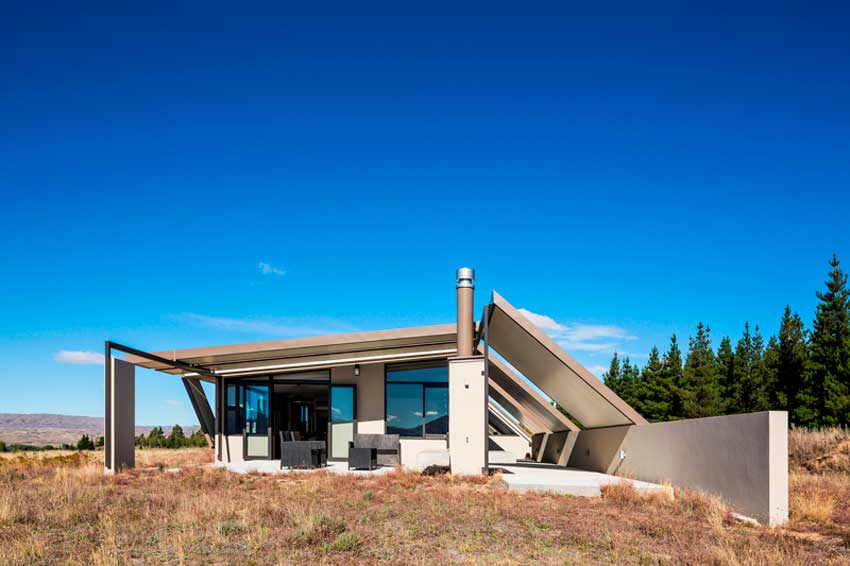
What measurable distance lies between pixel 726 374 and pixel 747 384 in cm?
332

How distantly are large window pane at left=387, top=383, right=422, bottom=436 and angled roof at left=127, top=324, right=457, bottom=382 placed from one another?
0.96 metres

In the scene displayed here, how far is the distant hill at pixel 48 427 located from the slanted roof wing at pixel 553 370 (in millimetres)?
91485

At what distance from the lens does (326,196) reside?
22906 mm

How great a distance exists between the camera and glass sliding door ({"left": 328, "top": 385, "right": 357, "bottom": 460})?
18.4 metres

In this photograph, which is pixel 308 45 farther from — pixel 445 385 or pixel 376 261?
pixel 376 261

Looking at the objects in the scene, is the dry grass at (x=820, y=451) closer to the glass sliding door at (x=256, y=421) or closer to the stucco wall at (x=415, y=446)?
the stucco wall at (x=415, y=446)

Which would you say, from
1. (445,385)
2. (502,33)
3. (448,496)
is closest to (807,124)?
(502,33)

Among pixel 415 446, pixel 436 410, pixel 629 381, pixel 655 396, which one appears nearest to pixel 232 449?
pixel 415 446

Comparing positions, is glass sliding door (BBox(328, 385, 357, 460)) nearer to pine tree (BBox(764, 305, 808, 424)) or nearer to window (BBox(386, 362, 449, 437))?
window (BBox(386, 362, 449, 437))

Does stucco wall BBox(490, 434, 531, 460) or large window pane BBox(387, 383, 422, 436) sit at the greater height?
large window pane BBox(387, 383, 422, 436)

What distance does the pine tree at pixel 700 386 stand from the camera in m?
41.4

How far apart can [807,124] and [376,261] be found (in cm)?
1599

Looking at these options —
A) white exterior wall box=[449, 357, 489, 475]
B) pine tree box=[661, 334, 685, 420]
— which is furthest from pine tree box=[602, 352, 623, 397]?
white exterior wall box=[449, 357, 489, 475]

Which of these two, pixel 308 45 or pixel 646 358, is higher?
pixel 308 45
